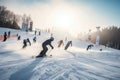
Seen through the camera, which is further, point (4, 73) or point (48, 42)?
point (48, 42)

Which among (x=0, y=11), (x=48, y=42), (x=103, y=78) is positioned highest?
(x=0, y=11)

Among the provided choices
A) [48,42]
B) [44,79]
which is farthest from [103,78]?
[48,42]

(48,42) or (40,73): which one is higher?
(48,42)

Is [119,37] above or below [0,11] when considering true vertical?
below

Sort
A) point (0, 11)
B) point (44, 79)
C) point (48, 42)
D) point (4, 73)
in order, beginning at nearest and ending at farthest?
point (44, 79) < point (4, 73) < point (48, 42) < point (0, 11)

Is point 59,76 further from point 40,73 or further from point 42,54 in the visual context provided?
point 42,54

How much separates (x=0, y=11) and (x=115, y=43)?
6560 cm

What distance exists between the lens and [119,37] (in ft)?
261

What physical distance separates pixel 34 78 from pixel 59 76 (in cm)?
112

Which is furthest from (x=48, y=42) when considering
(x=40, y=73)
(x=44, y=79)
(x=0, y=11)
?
(x=0, y=11)

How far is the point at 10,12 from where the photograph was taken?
78.9 m

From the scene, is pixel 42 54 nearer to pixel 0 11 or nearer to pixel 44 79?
pixel 44 79

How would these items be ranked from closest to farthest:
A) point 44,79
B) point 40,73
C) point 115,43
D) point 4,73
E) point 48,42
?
1. point 44,79
2. point 4,73
3. point 40,73
4. point 48,42
5. point 115,43

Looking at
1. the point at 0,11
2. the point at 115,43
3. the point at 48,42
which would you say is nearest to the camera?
the point at 48,42
